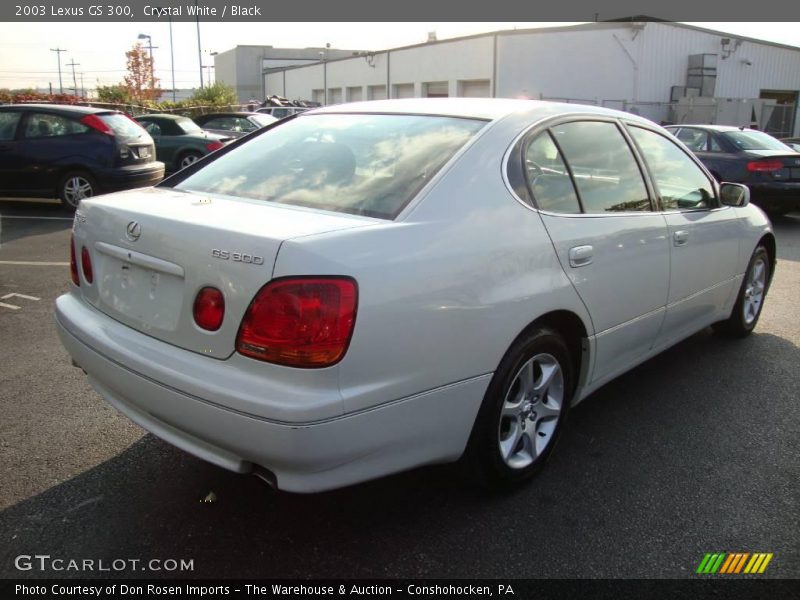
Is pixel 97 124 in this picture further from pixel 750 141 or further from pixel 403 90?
pixel 403 90

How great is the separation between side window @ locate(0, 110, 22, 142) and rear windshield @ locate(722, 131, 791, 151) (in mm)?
10992

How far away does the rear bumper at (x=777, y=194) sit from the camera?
33.2 feet

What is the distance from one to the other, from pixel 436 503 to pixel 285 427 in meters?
1.02

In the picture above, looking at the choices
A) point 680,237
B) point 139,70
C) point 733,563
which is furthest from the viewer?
point 139,70

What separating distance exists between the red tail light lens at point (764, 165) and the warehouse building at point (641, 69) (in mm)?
19162

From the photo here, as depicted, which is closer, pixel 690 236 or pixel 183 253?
pixel 183 253

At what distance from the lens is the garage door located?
32938 millimetres

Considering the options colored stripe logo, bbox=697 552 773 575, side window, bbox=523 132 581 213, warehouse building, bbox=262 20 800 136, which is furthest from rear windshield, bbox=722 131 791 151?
warehouse building, bbox=262 20 800 136

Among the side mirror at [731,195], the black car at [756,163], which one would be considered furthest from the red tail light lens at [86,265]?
the black car at [756,163]

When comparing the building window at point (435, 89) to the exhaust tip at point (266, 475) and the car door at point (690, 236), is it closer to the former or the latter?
the car door at point (690, 236)

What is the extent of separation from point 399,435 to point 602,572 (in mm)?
888

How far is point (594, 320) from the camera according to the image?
3.07 m

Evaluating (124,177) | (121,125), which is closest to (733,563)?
(124,177)

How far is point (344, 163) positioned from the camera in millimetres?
2885
